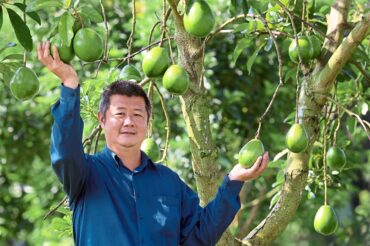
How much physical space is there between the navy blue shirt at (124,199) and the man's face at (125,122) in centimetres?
6

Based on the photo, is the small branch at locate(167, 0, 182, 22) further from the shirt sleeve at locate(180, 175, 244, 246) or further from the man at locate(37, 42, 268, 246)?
the shirt sleeve at locate(180, 175, 244, 246)

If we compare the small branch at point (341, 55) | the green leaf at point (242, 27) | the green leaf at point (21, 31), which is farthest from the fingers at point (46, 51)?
the small branch at point (341, 55)

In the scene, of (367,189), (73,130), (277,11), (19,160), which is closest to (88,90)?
(277,11)

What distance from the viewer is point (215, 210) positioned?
261cm

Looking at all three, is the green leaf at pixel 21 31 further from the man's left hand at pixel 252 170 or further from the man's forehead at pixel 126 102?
the man's left hand at pixel 252 170

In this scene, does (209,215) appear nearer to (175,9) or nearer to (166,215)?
(166,215)

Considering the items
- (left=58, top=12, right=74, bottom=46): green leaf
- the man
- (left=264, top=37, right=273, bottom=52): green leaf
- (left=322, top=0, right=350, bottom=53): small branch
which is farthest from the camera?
(left=264, top=37, right=273, bottom=52): green leaf

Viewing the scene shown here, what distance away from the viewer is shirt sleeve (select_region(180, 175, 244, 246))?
102 inches

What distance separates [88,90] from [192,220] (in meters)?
0.87

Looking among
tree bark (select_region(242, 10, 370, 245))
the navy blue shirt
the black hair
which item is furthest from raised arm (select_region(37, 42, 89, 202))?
tree bark (select_region(242, 10, 370, 245))

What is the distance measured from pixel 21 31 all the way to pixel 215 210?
81 centimetres

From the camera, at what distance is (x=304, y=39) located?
2992 mm

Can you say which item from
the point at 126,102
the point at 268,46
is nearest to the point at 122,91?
the point at 126,102

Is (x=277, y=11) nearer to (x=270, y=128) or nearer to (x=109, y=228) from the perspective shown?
(x=109, y=228)
